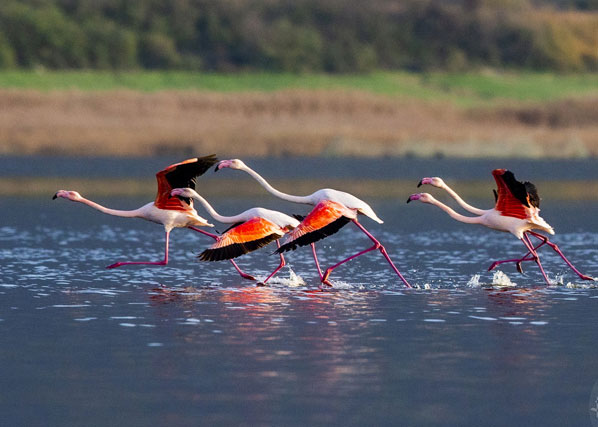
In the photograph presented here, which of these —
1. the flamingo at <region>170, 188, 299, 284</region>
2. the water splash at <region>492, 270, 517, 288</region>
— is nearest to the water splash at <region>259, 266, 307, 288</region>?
the flamingo at <region>170, 188, 299, 284</region>

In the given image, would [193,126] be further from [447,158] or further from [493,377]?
[493,377]

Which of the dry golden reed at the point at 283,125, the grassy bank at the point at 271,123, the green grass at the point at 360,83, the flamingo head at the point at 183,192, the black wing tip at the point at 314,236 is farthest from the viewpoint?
the green grass at the point at 360,83

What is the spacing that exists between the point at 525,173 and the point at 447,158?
571 inches

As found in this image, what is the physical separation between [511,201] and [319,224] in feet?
8.77

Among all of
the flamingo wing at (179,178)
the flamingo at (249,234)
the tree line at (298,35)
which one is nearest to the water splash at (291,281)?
the flamingo at (249,234)

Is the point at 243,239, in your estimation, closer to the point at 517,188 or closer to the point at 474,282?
the point at 474,282

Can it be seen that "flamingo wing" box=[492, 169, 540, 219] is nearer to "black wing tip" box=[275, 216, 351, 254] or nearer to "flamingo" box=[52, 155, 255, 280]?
"black wing tip" box=[275, 216, 351, 254]

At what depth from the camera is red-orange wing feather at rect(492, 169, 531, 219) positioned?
64.2ft

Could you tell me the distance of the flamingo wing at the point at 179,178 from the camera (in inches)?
786

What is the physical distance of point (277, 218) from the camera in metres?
19.1

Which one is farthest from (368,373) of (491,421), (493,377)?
(491,421)

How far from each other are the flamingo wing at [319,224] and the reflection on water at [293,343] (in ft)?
2.15

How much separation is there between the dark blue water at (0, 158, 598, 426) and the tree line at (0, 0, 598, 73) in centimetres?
8651

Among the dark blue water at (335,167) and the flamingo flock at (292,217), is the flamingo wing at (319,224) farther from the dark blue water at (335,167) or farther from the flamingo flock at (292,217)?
the dark blue water at (335,167)
